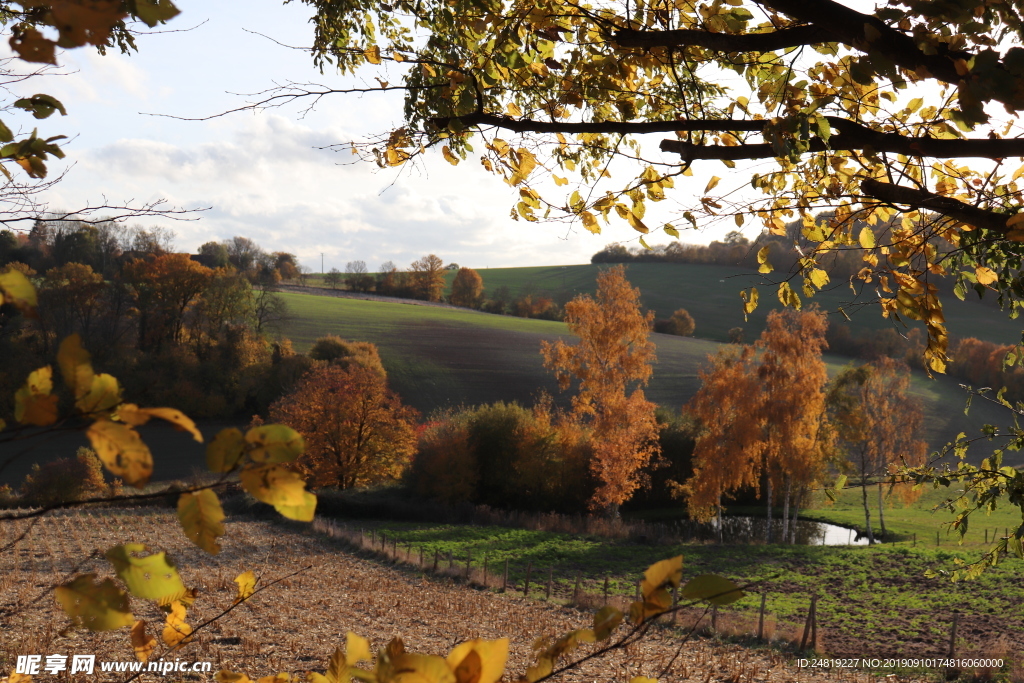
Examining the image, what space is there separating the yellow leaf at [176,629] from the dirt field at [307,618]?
945 millimetres

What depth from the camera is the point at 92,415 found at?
697mm

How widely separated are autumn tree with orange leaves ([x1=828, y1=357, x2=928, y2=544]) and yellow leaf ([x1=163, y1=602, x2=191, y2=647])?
91.7 feet

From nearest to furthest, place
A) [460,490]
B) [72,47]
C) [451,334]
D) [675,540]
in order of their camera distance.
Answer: [72,47]
[675,540]
[460,490]
[451,334]

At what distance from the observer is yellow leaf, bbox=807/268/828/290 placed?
3.02m

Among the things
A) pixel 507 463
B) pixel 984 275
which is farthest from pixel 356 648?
pixel 507 463

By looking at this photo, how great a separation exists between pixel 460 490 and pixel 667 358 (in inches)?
1140

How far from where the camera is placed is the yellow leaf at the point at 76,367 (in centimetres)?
68

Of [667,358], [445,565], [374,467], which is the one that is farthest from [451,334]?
[445,565]

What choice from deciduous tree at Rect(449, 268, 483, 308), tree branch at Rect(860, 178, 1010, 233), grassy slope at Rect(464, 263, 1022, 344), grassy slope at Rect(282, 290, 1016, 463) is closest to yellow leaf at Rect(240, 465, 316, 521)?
tree branch at Rect(860, 178, 1010, 233)

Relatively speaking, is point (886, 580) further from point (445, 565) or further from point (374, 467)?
point (374, 467)

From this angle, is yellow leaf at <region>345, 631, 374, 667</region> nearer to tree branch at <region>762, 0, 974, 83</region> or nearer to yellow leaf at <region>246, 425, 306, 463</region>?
yellow leaf at <region>246, 425, 306, 463</region>

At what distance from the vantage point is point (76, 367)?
0.68 m

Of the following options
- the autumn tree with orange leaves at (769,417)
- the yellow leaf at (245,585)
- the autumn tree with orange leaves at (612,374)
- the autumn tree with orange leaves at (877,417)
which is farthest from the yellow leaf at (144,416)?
the autumn tree with orange leaves at (877,417)

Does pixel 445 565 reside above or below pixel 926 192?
below
